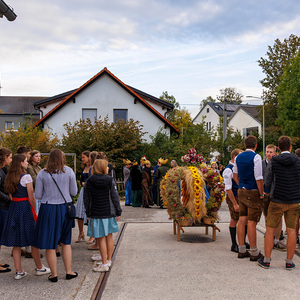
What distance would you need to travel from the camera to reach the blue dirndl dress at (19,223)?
593 cm

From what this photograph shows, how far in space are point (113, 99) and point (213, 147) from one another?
9648mm

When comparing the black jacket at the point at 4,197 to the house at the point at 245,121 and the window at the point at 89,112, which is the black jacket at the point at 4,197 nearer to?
the window at the point at 89,112

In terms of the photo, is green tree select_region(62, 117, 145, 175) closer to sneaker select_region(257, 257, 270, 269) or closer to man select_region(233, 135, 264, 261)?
man select_region(233, 135, 264, 261)

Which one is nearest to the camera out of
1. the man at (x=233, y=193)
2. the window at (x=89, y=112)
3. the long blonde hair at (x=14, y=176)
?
the long blonde hair at (x=14, y=176)

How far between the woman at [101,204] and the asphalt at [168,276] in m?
0.53

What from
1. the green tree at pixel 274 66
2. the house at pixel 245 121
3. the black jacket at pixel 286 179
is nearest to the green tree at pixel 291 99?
the green tree at pixel 274 66

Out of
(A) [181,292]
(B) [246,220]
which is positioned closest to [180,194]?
(B) [246,220]

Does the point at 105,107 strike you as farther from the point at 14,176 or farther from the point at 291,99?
the point at 14,176

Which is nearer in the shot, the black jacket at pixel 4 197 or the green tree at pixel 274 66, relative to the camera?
the black jacket at pixel 4 197

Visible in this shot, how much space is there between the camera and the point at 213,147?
34.3 metres

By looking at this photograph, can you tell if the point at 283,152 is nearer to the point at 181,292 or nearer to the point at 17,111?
the point at 181,292

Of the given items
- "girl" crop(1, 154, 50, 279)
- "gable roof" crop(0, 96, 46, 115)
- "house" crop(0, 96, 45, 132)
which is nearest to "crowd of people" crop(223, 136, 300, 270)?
"girl" crop(1, 154, 50, 279)

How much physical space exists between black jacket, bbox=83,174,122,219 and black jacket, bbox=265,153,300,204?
97.2 inches

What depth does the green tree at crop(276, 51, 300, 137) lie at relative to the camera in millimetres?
39656
